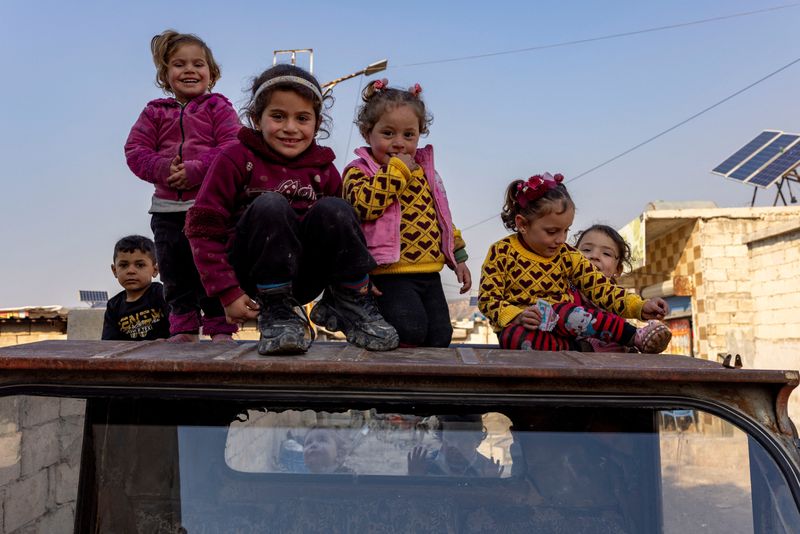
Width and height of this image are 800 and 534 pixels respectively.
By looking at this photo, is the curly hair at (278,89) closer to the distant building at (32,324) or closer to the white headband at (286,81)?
the white headband at (286,81)

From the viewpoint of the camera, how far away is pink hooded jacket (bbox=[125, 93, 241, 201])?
301 centimetres

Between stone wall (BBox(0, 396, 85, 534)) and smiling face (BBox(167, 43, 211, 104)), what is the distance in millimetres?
1491

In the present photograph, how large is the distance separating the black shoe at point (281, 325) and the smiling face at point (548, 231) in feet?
3.82

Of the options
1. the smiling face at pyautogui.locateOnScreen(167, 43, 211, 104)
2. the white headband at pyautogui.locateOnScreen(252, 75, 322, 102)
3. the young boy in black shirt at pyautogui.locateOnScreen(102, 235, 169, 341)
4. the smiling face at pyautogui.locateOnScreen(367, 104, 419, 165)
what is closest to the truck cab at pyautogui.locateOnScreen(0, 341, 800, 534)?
the white headband at pyautogui.locateOnScreen(252, 75, 322, 102)

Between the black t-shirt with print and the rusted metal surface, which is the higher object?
the black t-shirt with print

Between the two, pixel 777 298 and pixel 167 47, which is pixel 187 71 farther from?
pixel 777 298

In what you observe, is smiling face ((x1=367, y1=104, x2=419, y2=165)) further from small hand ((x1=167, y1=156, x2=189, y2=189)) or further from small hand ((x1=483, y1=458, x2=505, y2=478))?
small hand ((x1=483, y1=458, x2=505, y2=478))

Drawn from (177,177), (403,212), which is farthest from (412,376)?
(177,177)

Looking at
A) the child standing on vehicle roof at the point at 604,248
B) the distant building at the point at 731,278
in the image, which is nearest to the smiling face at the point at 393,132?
the child standing on vehicle roof at the point at 604,248

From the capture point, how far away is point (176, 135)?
3.12m

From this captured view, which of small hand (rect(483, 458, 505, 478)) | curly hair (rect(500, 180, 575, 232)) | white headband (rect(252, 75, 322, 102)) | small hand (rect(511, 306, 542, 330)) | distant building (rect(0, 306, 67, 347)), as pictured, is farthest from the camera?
distant building (rect(0, 306, 67, 347))

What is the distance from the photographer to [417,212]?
8.73 ft

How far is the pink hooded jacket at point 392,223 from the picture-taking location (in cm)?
252

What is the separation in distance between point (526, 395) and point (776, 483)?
0.49 m
